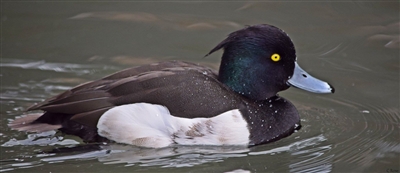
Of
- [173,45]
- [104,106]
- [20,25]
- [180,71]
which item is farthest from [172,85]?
[20,25]

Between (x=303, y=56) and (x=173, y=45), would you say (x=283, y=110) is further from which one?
(x=173, y=45)

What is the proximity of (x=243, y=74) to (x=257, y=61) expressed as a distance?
0.18 m

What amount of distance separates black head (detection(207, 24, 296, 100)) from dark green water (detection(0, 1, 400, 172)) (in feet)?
1.80

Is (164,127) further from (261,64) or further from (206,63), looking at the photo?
(206,63)

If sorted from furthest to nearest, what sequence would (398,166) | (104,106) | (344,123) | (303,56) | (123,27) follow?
(123,27)
(303,56)
(344,123)
(104,106)
(398,166)

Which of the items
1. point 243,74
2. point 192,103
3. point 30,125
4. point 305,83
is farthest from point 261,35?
point 30,125

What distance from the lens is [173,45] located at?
28.3ft

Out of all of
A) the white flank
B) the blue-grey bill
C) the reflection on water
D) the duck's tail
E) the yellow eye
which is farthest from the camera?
the blue-grey bill

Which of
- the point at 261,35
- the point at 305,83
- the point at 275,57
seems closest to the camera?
the point at 261,35

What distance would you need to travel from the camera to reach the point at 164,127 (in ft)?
19.2

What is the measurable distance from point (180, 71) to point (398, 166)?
81.4 inches

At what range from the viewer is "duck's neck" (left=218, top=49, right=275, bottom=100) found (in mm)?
6195

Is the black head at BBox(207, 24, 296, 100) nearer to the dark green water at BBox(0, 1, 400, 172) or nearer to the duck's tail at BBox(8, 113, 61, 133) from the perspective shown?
the dark green water at BBox(0, 1, 400, 172)

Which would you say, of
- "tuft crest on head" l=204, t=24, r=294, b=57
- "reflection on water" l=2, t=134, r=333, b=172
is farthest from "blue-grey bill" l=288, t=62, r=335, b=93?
"reflection on water" l=2, t=134, r=333, b=172
